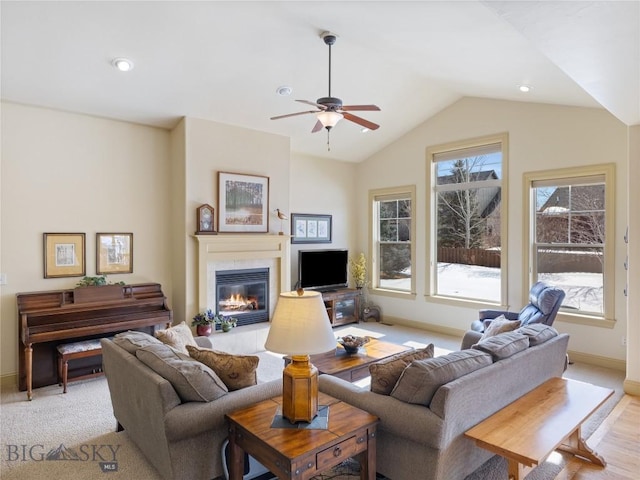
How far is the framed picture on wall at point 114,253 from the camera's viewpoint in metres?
4.77

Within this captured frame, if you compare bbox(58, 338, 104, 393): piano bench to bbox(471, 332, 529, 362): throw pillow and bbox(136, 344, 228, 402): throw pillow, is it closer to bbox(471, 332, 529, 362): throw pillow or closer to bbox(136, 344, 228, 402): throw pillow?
bbox(136, 344, 228, 402): throw pillow

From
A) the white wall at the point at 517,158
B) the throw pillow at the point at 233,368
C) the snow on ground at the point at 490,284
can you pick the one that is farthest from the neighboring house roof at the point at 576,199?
the throw pillow at the point at 233,368

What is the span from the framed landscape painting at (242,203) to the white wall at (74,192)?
0.77 m

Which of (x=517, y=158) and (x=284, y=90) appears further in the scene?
(x=517, y=158)

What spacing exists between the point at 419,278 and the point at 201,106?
427cm

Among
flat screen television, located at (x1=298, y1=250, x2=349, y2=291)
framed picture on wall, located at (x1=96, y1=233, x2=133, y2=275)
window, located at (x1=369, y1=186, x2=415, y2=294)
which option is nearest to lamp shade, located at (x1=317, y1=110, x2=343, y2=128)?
framed picture on wall, located at (x1=96, y1=233, x2=133, y2=275)

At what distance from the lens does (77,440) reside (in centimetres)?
307

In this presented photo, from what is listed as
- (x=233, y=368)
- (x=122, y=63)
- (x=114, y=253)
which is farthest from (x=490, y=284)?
(x=122, y=63)

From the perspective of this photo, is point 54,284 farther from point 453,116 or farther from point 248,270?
point 453,116

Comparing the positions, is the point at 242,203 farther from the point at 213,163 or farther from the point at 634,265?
the point at 634,265

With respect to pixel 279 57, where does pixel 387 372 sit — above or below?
below

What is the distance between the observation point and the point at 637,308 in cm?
388

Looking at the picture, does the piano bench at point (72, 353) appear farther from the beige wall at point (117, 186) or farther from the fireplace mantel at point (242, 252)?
the fireplace mantel at point (242, 252)

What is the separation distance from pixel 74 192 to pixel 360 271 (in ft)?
15.0
